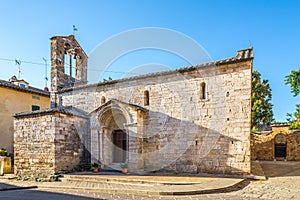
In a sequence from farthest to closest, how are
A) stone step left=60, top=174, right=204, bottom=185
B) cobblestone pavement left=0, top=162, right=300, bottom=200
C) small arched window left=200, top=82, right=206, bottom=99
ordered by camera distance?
small arched window left=200, top=82, right=206, bottom=99, stone step left=60, top=174, right=204, bottom=185, cobblestone pavement left=0, top=162, right=300, bottom=200

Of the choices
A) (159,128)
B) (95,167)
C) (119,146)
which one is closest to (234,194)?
(159,128)

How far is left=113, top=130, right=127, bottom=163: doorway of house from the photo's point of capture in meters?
11.6

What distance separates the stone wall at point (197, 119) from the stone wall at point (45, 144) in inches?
48.6

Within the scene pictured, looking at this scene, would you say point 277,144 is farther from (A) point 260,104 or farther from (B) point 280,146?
(A) point 260,104

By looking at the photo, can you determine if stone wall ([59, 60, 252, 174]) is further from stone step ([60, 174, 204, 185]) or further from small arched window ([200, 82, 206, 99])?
stone step ([60, 174, 204, 185])

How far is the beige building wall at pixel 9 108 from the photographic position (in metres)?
14.3

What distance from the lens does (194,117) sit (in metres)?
10.1

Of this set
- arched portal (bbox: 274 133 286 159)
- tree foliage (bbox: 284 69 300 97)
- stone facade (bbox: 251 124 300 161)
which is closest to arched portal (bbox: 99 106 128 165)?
stone facade (bbox: 251 124 300 161)

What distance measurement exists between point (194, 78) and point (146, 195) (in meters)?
5.89

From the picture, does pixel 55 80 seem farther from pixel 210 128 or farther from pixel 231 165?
pixel 231 165

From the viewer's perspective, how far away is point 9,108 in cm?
1480

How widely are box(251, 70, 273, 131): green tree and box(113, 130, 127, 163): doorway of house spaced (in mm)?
16129

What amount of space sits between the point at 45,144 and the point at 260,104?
20.4 metres

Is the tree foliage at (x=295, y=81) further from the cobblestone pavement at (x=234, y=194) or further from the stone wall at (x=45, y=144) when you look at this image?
the stone wall at (x=45, y=144)
